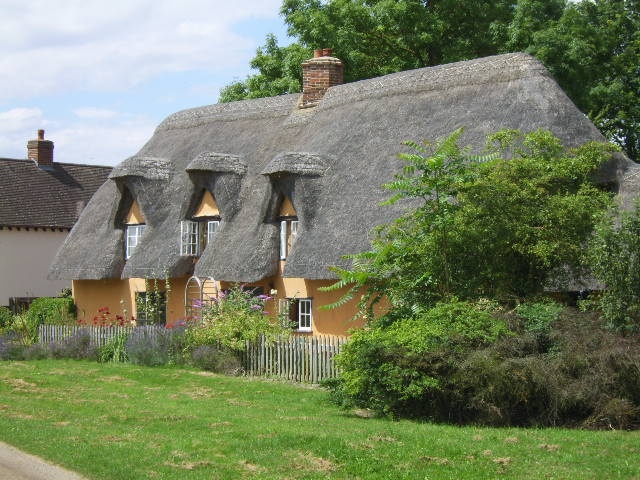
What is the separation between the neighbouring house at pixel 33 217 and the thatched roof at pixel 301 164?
8.63 meters

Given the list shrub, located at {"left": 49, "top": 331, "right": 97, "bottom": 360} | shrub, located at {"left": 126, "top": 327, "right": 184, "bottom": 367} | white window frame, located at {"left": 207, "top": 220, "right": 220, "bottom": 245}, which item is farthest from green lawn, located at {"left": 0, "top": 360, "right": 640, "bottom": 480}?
white window frame, located at {"left": 207, "top": 220, "right": 220, "bottom": 245}

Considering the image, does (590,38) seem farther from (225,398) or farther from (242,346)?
(225,398)

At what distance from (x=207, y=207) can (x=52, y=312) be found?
724 centimetres

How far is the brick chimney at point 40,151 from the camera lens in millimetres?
45062

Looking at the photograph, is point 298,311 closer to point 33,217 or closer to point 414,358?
point 414,358

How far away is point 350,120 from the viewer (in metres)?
27.3

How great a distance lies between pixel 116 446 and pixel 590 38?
26879 millimetres

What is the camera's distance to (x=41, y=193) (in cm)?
4322

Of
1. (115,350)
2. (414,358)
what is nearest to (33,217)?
(115,350)

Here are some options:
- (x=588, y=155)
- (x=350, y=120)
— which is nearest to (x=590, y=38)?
(x=350, y=120)

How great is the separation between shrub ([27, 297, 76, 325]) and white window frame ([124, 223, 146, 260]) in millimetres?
2827

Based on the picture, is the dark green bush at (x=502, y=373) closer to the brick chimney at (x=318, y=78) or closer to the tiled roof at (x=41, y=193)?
the brick chimney at (x=318, y=78)

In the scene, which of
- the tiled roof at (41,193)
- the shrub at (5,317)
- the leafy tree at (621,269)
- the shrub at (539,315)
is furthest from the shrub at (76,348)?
the tiled roof at (41,193)

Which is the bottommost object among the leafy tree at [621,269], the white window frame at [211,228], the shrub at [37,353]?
the shrub at [37,353]
